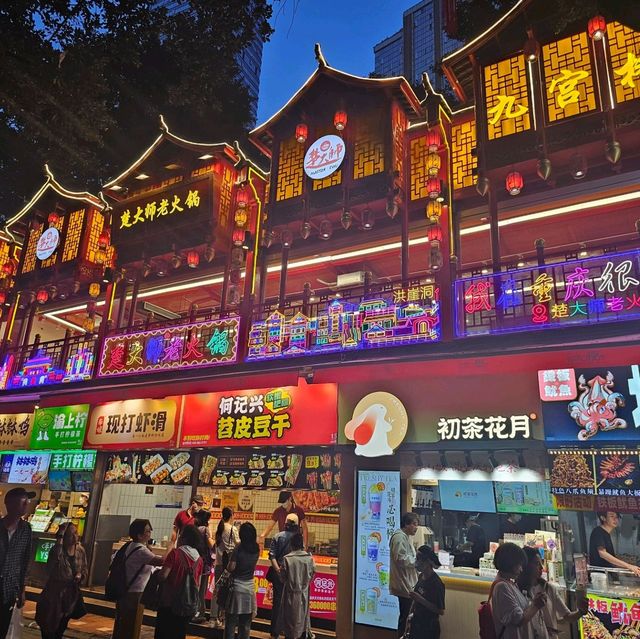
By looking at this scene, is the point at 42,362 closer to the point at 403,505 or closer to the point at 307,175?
the point at 307,175

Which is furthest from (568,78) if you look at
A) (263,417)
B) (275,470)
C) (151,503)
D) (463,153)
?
(151,503)

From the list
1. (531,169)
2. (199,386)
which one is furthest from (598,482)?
(199,386)

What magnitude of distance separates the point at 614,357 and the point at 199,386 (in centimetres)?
778

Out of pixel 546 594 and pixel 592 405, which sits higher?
pixel 592 405

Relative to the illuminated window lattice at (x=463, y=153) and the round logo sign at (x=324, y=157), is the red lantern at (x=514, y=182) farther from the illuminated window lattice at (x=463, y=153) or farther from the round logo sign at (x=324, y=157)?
the round logo sign at (x=324, y=157)

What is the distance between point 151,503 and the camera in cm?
1282

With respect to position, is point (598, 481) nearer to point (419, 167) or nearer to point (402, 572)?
point (402, 572)

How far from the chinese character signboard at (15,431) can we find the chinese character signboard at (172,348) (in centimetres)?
386

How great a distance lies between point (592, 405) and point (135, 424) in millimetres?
9423

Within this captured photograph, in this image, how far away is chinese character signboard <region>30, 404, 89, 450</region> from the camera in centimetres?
1275

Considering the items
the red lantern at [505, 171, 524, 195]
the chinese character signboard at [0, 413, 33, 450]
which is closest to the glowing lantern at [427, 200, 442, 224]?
the red lantern at [505, 171, 524, 195]

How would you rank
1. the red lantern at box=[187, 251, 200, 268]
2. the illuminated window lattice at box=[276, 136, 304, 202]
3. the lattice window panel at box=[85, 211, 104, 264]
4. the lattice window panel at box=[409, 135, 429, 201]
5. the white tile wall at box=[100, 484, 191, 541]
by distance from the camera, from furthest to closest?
1. the lattice window panel at box=[85, 211, 104, 264]
2. the red lantern at box=[187, 251, 200, 268]
3. the white tile wall at box=[100, 484, 191, 541]
4. the illuminated window lattice at box=[276, 136, 304, 202]
5. the lattice window panel at box=[409, 135, 429, 201]

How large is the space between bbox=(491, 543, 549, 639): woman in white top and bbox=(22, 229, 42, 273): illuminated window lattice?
617 inches

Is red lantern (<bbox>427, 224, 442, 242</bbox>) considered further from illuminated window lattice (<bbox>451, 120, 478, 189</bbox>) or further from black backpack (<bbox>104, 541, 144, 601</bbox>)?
black backpack (<bbox>104, 541, 144, 601</bbox>)
